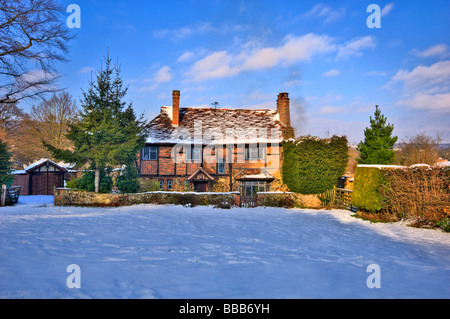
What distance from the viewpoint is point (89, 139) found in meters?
16.4

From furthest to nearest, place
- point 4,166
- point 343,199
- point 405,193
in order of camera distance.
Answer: point 4,166 < point 343,199 < point 405,193

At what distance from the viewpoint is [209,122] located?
24.7 meters

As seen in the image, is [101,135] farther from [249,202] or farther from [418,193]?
[418,193]

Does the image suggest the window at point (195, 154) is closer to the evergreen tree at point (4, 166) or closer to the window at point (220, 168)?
the window at point (220, 168)

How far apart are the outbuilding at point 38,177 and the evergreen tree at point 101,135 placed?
36.5 feet

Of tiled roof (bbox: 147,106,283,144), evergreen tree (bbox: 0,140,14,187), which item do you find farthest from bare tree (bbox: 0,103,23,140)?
tiled roof (bbox: 147,106,283,144)

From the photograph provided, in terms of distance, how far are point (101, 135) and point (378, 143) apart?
2059cm

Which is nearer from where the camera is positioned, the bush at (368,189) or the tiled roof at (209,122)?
the bush at (368,189)

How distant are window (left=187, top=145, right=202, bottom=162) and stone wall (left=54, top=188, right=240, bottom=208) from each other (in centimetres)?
631

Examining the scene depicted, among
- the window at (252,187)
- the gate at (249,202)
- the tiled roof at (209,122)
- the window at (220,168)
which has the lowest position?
the gate at (249,202)

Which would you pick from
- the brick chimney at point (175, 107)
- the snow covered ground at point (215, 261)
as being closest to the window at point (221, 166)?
the brick chimney at point (175, 107)

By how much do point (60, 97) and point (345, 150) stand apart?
35.6 m

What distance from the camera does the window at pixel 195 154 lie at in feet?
72.5

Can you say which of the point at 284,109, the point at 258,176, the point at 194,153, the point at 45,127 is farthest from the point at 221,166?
the point at 45,127
